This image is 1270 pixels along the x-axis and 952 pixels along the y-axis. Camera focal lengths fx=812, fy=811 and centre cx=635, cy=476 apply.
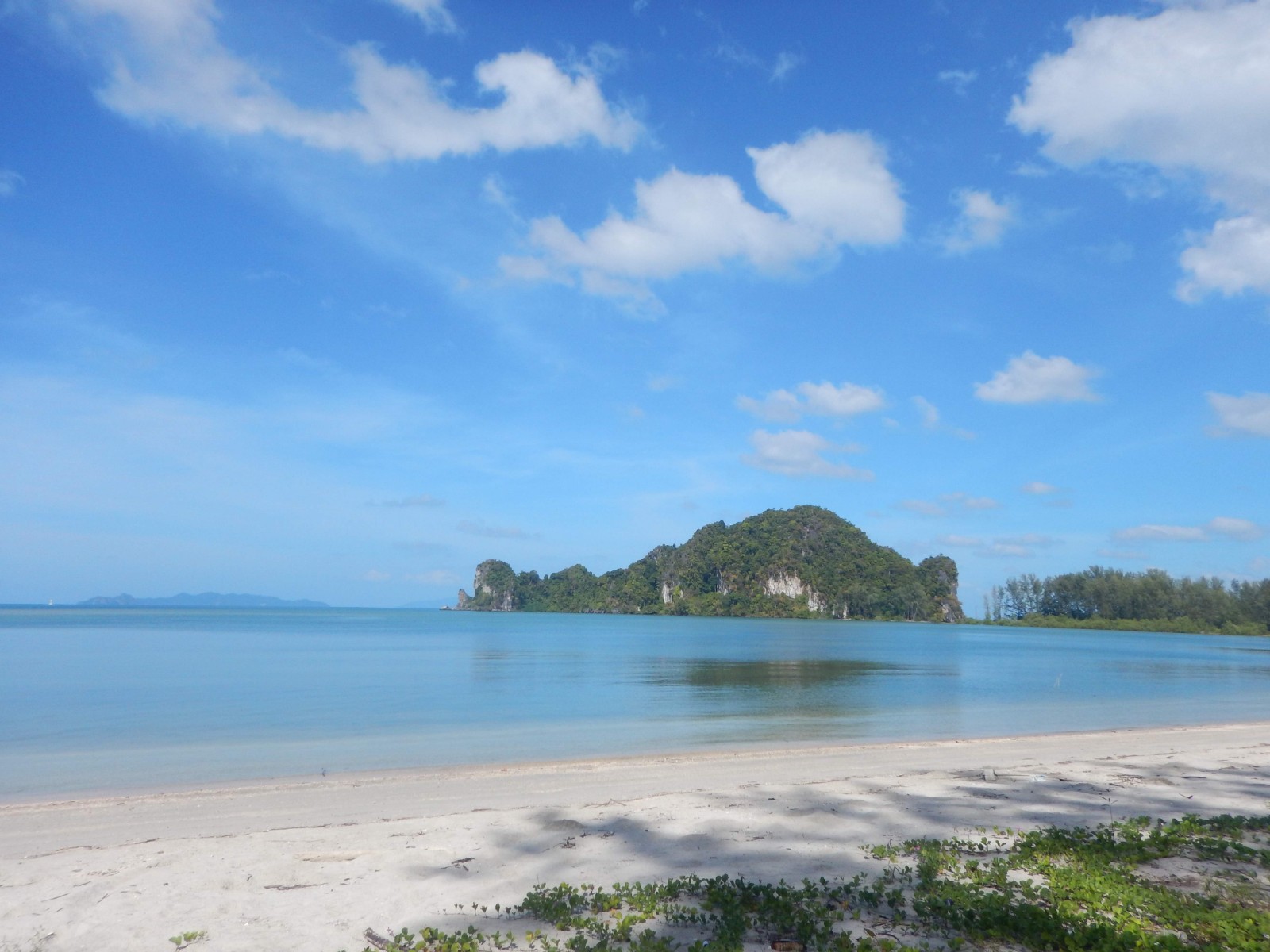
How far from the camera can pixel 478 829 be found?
8.47 metres

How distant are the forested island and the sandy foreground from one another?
149436 millimetres

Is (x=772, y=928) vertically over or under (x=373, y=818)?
over

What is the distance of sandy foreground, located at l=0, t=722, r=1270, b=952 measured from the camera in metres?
6.02

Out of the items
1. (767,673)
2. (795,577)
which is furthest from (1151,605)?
(767,673)

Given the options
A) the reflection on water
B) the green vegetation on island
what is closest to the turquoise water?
the reflection on water

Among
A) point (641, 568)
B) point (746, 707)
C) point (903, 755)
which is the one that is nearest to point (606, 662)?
point (746, 707)

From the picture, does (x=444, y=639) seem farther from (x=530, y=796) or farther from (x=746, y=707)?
(x=530, y=796)

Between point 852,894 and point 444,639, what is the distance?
64431mm

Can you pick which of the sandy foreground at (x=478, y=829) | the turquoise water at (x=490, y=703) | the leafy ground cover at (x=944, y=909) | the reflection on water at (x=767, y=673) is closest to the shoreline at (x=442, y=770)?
the sandy foreground at (x=478, y=829)

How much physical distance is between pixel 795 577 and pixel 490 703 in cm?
14512

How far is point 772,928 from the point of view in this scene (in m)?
5.23

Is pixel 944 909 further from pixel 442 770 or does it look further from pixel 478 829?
pixel 442 770

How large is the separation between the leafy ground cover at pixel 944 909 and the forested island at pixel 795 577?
509 feet

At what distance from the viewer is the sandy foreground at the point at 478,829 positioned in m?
6.02
